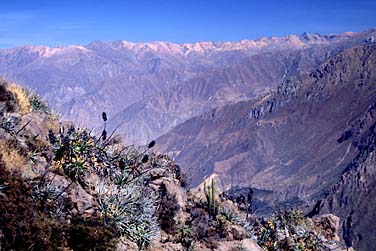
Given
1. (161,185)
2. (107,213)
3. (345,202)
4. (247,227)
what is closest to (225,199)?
(247,227)

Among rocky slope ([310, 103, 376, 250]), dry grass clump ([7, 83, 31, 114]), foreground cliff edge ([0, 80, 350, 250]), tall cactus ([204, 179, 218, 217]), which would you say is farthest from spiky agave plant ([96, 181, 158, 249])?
rocky slope ([310, 103, 376, 250])

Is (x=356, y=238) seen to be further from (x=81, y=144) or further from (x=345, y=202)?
(x=81, y=144)

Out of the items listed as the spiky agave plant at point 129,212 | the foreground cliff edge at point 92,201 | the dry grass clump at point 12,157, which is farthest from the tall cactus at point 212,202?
the dry grass clump at point 12,157

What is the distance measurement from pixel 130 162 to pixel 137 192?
270 cm

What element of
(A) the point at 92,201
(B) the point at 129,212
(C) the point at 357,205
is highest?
(A) the point at 92,201

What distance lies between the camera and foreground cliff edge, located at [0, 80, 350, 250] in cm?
1073

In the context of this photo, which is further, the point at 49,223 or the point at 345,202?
the point at 345,202

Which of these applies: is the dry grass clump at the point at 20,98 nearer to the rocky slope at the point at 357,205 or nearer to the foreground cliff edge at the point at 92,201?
the foreground cliff edge at the point at 92,201

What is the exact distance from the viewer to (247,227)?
57.3ft

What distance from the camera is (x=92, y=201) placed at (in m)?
12.7

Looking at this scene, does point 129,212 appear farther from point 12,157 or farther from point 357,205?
point 357,205

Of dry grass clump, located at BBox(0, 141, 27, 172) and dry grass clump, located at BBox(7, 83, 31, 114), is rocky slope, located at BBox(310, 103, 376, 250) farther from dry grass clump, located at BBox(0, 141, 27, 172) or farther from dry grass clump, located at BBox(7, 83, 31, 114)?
dry grass clump, located at BBox(0, 141, 27, 172)

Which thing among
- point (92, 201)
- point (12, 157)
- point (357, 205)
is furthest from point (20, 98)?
point (357, 205)

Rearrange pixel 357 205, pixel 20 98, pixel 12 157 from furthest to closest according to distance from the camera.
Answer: pixel 357 205 → pixel 20 98 → pixel 12 157
